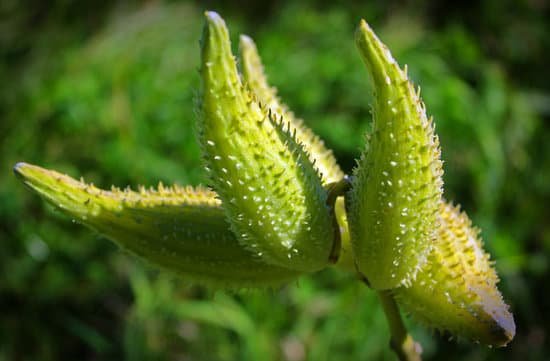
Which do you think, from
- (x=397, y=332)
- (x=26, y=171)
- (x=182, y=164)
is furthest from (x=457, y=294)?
(x=182, y=164)

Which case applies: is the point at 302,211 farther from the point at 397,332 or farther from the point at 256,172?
the point at 397,332

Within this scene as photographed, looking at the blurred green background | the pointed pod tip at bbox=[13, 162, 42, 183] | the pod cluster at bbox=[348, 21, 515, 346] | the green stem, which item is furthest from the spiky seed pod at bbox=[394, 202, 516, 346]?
the blurred green background

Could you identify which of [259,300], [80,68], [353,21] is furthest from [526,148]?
[80,68]

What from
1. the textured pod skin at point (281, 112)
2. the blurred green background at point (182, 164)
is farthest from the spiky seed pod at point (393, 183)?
the blurred green background at point (182, 164)

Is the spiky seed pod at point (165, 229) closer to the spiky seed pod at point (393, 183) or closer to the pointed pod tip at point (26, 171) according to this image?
the pointed pod tip at point (26, 171)

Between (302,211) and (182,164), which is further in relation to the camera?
(182,164)

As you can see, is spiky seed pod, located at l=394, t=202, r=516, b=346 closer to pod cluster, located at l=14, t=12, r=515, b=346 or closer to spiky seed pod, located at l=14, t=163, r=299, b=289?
pod cluster, located at l=14, t=12, r=515, b=346
